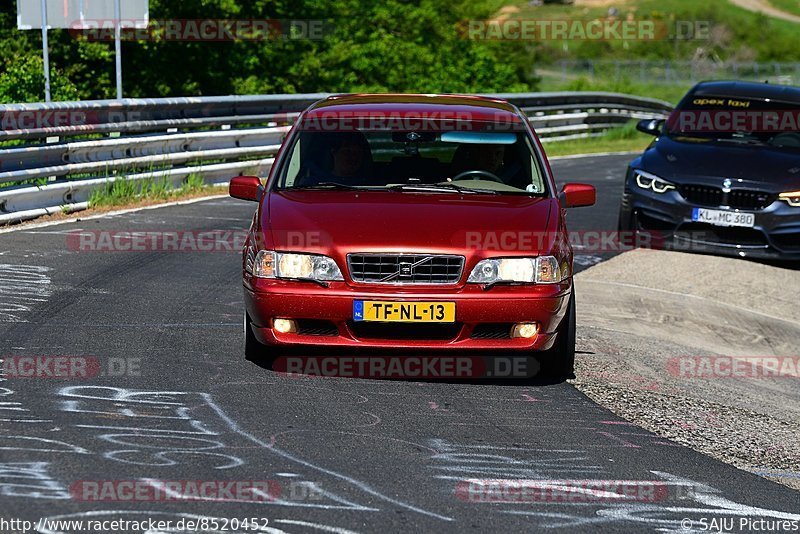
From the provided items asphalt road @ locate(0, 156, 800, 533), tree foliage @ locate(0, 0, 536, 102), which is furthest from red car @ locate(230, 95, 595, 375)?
tree foliage @ locate(0, 0, 536, 102)

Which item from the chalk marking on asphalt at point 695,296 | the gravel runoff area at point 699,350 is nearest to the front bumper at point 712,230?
the gravel runoff area at point 699,350

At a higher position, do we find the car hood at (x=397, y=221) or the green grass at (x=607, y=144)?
the car hood at (x=397, y=221)

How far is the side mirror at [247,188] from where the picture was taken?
846cm

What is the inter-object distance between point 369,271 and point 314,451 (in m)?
1.57

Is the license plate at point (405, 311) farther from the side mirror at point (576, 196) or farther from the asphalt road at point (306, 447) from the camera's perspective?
the side mirror at point (576, 196)

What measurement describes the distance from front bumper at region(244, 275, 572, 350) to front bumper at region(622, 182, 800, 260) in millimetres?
5974

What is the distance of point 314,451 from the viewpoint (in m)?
5.98

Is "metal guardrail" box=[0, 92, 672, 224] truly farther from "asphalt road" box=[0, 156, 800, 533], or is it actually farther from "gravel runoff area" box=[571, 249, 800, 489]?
"gravel runoff area" box=[571, 249, 800, 489]

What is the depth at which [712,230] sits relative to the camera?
13.1 meters

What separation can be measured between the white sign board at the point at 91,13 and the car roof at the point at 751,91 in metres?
9.65

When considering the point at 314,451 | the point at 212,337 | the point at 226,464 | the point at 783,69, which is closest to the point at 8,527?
the point at 226,464

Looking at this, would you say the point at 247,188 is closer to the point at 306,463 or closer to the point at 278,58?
the point at 306,463

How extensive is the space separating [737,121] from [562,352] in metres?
7.33

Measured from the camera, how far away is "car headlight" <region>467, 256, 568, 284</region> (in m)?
7.32
